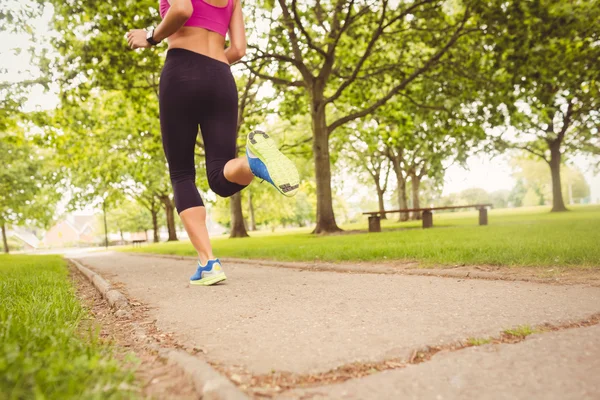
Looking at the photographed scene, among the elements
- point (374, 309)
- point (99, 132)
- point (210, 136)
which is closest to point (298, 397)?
point (374, 309)

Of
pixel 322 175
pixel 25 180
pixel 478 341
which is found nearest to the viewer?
pixel 478 341

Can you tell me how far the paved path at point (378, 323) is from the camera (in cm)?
155

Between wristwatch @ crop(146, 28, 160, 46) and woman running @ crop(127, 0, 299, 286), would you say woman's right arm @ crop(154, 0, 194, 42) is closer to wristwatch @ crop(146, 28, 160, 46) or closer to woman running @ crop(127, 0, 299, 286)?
woman running @ crop(127, 0, 299, 286)

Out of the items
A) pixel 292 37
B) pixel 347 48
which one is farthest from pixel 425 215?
pixel 292 37

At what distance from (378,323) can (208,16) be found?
2.86 meters

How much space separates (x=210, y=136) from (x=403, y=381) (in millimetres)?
2682

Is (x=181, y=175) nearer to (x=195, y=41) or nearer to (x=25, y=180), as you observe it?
(x=195, y=41)

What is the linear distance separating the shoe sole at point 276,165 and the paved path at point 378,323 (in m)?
Result: 0.80

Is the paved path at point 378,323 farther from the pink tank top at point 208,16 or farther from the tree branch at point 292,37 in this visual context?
the tree branch at point 292,37

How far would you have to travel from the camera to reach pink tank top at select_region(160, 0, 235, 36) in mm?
3533

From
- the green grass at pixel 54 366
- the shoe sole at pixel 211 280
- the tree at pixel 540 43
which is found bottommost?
the shoe sole at pixel 211 280

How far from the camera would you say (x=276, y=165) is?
9.70 feet

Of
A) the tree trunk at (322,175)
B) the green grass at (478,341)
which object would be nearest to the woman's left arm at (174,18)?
the green grass at (478,341)

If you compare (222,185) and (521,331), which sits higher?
(222,185)
